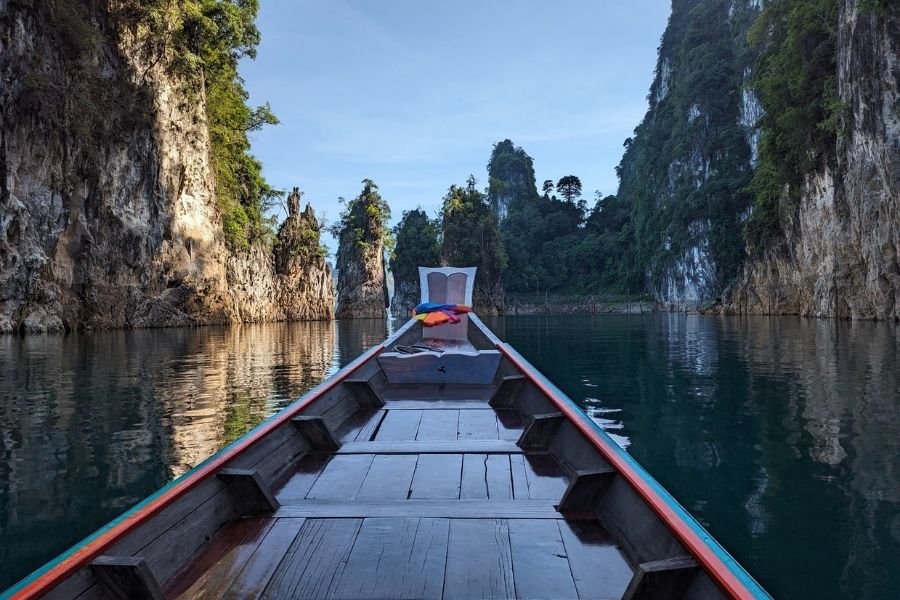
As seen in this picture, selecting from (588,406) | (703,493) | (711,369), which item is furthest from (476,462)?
(711,369)

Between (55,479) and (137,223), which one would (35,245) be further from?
(55,479)

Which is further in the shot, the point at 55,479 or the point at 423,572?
the point at 55,479

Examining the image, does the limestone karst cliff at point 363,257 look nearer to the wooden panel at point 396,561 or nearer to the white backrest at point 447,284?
the white backrest at point 447,284

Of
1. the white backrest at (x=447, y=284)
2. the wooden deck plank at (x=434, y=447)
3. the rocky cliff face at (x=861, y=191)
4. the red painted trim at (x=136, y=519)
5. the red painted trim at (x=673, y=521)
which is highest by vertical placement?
the rocky cliff face at (x=861, y=191)

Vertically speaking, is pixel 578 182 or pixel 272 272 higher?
pixel 578 182

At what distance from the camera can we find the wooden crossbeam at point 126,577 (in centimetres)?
173

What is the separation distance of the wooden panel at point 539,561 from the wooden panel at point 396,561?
1.00 feet

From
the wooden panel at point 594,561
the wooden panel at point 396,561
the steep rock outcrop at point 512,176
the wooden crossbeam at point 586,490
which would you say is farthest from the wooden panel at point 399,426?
the steep rock outcrop at point 512,176

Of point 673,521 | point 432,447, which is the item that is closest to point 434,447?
point 432,447

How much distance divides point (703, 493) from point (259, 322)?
1547 inches

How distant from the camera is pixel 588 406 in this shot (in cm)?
742

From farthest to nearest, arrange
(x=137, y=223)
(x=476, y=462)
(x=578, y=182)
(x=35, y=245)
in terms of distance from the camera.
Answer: (x=578, y=182), (x=137, y=223), (x=35, y=245), (x=476, y=462)

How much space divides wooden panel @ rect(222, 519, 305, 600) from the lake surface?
1.54 m

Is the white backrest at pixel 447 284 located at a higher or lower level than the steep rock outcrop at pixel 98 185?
lower
